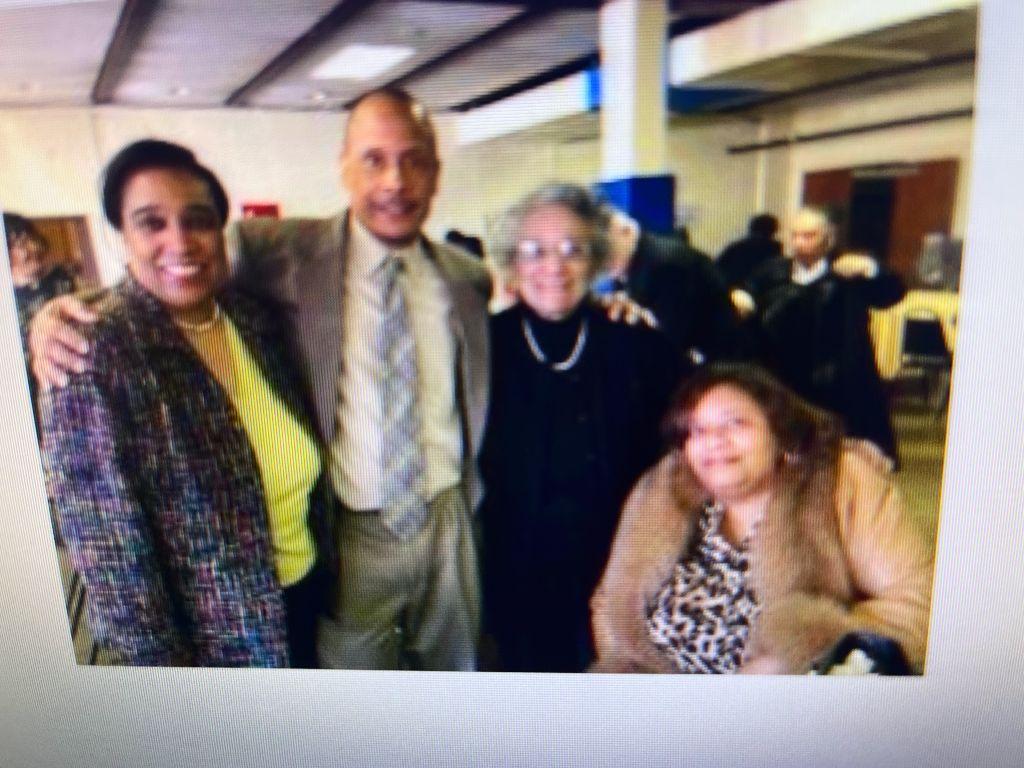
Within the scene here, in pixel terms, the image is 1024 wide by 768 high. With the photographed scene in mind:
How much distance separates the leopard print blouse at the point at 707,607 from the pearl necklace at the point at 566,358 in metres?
0.38

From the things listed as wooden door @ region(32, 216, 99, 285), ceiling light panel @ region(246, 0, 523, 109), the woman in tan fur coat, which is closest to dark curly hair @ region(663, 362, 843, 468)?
the woman in tan fur coat

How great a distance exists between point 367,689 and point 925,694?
1122 mm

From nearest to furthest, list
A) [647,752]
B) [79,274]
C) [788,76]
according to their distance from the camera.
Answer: [788,76] → [79,274] → [647,752]

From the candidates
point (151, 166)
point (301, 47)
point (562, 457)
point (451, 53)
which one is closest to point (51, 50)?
point (151, 166)

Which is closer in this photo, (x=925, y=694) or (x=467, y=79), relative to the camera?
(x=467, y=79)

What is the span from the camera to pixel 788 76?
3.74ft

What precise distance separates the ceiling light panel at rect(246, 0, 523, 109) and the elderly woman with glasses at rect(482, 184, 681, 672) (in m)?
0.30

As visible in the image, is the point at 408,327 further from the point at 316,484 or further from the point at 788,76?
the point at 788,76

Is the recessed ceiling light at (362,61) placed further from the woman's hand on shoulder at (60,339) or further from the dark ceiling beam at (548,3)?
the woman's hand on shoulder at (60,339)

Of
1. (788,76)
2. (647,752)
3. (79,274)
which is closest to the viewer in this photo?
(788,76)

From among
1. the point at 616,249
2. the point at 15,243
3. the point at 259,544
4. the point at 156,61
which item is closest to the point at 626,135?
the point at 616,249

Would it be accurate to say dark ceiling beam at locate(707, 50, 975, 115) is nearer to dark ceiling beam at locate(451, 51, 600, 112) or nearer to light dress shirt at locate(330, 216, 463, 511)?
dark ceiling beam at locate(451, 51, 600, 112)

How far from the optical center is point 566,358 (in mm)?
1232

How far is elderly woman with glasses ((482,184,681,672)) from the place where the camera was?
3.97 feet
